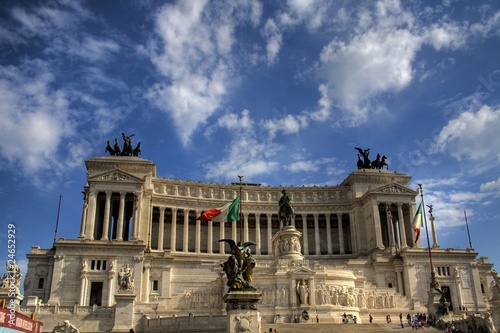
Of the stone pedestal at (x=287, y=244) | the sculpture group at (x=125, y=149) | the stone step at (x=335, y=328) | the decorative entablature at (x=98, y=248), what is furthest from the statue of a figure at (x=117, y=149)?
the stone step at (x=335, y=328)

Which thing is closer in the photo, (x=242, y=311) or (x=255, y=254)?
(x=242, y=311)

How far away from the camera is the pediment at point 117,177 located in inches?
3243

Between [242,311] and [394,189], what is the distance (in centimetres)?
6528

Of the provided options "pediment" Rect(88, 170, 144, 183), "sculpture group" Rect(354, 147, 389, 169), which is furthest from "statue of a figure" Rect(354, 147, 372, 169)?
"pediment" Rect(88, 170, 144, 183)

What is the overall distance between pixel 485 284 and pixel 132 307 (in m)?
61.7

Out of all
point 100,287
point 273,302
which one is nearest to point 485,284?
point 273,302

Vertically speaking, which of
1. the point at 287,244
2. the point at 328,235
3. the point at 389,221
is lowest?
the point at 287,244

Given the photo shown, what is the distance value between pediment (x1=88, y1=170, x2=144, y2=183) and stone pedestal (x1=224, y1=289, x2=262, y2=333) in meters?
54.2

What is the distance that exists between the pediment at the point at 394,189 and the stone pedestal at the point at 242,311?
62080 millimetres

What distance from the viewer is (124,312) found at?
47469 mm

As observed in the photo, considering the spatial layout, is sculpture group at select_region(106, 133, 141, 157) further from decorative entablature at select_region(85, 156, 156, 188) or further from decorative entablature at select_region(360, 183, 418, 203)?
decorative entablature at select_region(360, 183, 418, 203)

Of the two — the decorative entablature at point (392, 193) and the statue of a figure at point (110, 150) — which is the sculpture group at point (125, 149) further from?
the decorative entablature at point (392, 193)

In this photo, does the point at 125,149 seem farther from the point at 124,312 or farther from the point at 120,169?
the point at 124,312

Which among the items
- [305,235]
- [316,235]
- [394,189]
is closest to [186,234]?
[305,235]
